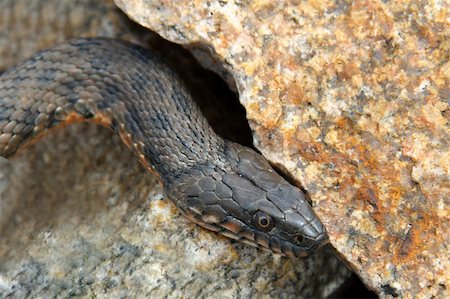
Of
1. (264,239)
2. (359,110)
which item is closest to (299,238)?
(264,239)

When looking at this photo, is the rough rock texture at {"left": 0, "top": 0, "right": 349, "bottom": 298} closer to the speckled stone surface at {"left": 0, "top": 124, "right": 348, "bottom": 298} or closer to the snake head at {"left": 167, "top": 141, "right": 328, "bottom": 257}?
the speckled stone surface at {"left": 0, "top": 124, "right": 348, "bottom": 298}

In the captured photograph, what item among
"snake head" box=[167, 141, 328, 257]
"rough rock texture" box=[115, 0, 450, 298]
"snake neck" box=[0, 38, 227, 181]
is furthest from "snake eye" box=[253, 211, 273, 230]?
"snake neck" box=[0, 38, 227, 181]

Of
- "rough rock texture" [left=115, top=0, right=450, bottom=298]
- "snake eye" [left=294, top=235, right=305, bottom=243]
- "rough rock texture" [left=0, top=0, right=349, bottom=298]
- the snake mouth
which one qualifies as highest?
"rough rock texture" [left=115, top=0, right=450, bottom=298]

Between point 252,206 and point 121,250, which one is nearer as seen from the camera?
point 252,206

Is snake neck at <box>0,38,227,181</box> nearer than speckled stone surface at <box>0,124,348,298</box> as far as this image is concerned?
No

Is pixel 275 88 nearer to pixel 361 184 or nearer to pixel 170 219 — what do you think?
pixel 361 184

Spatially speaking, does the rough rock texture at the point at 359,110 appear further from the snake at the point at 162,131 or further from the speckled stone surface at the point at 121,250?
the speckled stone surface at the point at 121,250

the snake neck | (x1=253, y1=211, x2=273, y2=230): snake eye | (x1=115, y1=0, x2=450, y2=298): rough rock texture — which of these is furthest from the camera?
the snake neck

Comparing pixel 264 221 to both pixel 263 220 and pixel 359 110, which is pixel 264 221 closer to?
pixel 263 220

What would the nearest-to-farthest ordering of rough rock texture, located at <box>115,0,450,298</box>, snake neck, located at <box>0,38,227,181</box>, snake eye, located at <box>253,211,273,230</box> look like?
rough rock texture, located at <box>115,0,450,298</box>, snake eye, located at <box>253,211,273,230</box>, snake neck, located at <box>0,38,227,181</box>
